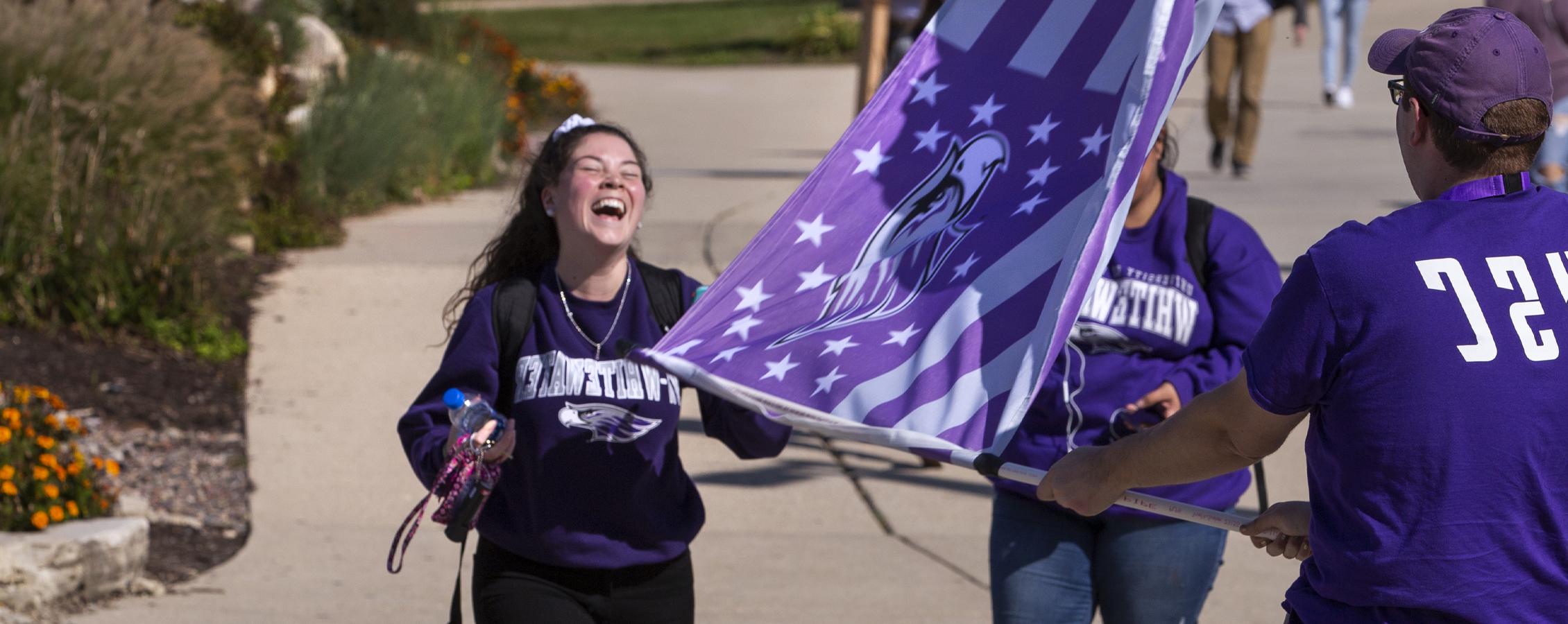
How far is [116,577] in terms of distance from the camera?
17.1 feet

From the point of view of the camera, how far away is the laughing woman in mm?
3258

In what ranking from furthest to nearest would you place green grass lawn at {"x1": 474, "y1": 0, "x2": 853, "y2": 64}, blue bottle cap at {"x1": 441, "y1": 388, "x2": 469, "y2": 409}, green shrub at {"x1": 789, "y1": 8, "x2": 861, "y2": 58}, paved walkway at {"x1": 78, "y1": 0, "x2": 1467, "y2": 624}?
green grass lawn at {"x1": 474, "y1": 0, "x2": 853, "y2": 64}, green shrub at {"x1": 789, "y1": 8, "x2": 861, "y2": 58}, paved walkway at {"x1": 78, "y1": 0, "x2": 1467, "y2": 624}, blue bottle cap at {"x1": 441, "y1": 388, "x2": 469, "y2": 409}

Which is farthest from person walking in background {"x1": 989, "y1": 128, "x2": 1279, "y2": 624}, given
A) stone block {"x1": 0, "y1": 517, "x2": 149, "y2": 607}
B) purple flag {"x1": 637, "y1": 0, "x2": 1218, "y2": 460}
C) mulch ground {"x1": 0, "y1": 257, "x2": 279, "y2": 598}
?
mulch ground {"x1": 0, "y1": 257, "x2": 279, "y2": 598}

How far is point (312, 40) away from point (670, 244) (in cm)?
442

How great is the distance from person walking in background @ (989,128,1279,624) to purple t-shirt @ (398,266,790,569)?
23.9 inches

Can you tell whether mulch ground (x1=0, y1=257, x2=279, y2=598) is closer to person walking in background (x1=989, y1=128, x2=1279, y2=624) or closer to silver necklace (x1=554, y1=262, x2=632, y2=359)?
Answer: silver necklace (x1=554, y1=262, x2=632, y2=359)

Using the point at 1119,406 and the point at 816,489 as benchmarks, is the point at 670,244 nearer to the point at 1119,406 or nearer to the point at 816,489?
the point at 816,489

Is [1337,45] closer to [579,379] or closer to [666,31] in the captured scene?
[579,379]

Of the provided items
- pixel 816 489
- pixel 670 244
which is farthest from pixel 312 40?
pixel 816 489

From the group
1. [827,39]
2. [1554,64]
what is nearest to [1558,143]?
[1554,64]

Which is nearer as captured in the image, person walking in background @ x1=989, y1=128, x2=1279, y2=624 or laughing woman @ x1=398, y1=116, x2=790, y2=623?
laughing woman @ x1=398, y1=116, x2=790, y2=623

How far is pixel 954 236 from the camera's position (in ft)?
10.3

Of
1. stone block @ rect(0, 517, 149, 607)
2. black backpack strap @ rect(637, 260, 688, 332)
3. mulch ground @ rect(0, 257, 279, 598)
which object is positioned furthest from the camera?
mulch ground @ rect(0, 257, 279, 598)

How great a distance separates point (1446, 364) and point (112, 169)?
7.27m
